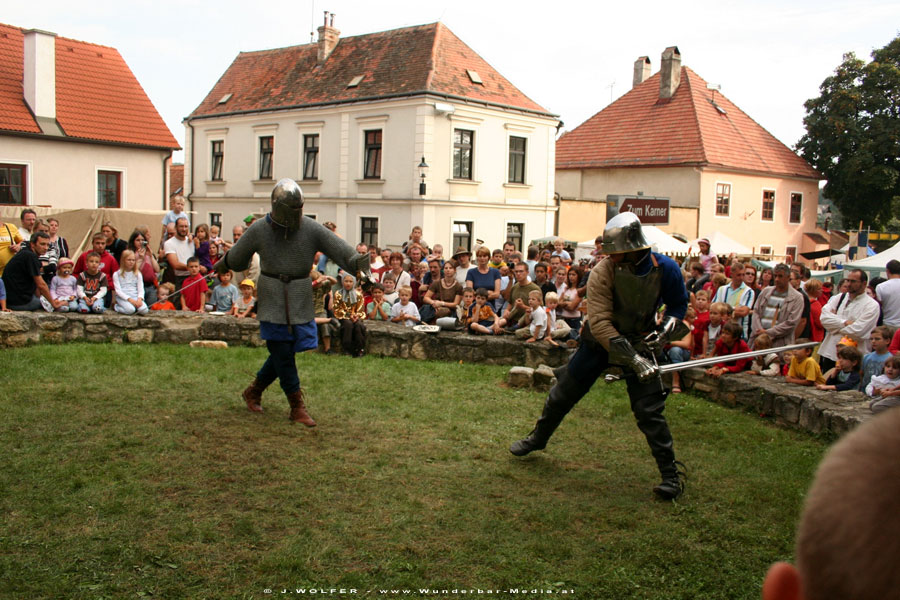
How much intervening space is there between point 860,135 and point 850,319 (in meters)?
32.0

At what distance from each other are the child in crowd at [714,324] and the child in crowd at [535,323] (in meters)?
1.96

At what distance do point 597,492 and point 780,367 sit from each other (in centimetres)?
437

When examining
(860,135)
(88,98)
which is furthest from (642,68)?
(88,98)

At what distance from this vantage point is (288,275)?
21.4 ft

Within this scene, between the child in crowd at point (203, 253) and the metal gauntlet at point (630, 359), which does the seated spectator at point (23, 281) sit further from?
the metal gauntlet at point (630, 359)

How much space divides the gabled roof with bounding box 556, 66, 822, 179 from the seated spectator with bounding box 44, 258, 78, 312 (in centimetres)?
2589

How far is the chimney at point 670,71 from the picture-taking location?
112 ft

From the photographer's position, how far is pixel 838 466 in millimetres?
912

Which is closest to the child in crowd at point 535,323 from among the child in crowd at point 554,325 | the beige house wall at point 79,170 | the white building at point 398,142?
the child in crowd at point 554,325

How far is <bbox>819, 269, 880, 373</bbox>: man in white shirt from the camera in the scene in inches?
318

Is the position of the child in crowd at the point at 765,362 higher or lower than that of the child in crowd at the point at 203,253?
lower

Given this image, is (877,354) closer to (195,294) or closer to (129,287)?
(195,294)

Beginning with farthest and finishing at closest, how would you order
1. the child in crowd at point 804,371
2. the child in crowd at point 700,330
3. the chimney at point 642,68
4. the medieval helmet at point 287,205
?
the chimney at point 642,68 < the child in crowd at point 700,330 < the child in crowd at point 804,371 < the medieval helmet at point 287,205

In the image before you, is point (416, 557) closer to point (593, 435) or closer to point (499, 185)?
point (593, 435)
